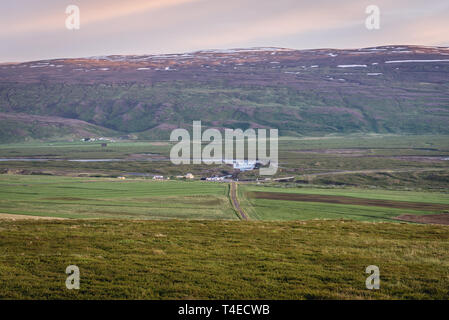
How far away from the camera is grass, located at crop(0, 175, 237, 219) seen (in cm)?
6131

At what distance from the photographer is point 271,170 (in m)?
147

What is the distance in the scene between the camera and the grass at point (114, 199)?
61312mm

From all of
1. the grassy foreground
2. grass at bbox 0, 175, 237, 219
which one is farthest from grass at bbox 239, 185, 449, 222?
the grassy foreground

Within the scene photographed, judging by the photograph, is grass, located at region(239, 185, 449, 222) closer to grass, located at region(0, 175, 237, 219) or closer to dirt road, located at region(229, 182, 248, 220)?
dirt road, located at region(229, 182, 248, 220)

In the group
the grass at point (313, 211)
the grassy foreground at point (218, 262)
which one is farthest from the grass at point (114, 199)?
the grassy foreground at point (218, 262)

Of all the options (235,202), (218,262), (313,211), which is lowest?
(235,202)

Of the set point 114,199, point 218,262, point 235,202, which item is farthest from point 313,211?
point 218,262

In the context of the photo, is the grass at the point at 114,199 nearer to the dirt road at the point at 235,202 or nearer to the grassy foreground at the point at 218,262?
the dirt road at the point at 235,202

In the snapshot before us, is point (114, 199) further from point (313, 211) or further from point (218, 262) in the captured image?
point (218, 262)

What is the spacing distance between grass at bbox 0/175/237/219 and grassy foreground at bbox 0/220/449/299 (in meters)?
31.7

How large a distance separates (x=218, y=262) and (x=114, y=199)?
6106cm

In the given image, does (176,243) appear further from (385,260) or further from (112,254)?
(385,260)

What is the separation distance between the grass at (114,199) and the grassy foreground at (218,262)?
104ft

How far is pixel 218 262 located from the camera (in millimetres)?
19391
